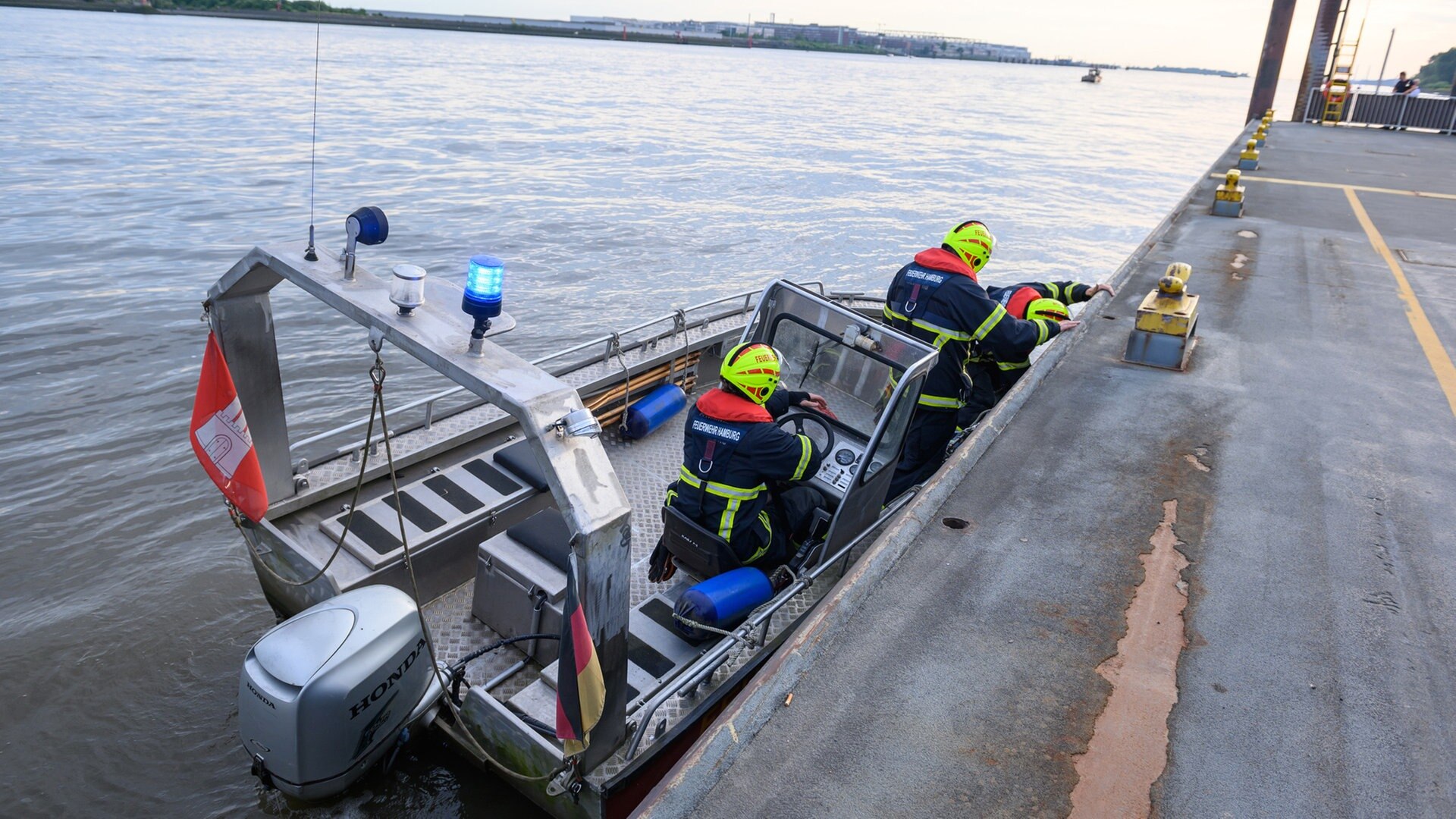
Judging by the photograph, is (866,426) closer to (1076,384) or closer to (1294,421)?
(1076,384)

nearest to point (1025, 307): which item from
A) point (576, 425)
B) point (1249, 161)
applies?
point (576, 425)

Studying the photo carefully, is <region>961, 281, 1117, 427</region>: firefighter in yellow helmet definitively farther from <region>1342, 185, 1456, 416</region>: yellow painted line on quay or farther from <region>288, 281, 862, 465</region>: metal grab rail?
<region>1342, 185, 1456, 416</region>: yellow painted line on quay

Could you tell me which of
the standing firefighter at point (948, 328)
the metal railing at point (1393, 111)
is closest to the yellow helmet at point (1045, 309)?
the standing firefighter at point (948, 328)

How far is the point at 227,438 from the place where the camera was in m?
3.86

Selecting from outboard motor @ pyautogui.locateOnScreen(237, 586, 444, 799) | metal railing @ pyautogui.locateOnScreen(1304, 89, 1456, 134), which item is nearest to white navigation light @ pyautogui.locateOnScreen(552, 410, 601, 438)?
outboard motor @ pyautogui.locateOnScreen(237, 586, 444, 799)

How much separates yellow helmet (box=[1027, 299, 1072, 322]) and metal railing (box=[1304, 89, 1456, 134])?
2763 cm

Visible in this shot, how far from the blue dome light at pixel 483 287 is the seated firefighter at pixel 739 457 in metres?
1.41

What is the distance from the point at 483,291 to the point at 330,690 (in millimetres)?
1772

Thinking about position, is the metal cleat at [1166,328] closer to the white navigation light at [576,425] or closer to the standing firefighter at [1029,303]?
the standing firefighter at [1029,303]

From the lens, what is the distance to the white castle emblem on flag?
3814 millimetres

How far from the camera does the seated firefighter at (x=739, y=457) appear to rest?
388 centimetres

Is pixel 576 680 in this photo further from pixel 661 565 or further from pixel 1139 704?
pixel 1139 704

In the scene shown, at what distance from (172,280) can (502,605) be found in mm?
10672

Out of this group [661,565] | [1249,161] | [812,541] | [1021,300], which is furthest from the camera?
[1249,161]
